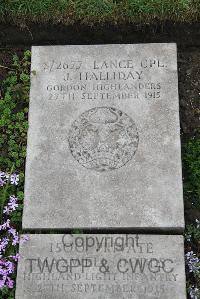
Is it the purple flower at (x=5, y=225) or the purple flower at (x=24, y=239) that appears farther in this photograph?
the purple flower at (x=5, y=225)

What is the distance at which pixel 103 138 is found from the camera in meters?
3.97

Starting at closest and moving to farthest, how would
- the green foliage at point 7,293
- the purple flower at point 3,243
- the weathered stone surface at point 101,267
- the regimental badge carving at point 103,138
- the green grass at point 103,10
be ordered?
the weathered stone surface at point 101,267 < the green foliage at point 7,293 < the purple flower at point 3,243 < the regimental badge carving at point 103,138 < the green grass at point 103,10

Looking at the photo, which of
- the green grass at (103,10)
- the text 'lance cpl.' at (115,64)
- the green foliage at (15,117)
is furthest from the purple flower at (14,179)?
the green grass at (103,10)

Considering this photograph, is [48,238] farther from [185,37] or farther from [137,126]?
[185,37]

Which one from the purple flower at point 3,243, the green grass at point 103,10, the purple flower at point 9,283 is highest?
the green grass at point 103,10

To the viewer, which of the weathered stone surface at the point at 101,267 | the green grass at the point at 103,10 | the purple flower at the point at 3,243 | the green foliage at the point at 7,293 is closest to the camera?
the weathered stone surface at the point at 101,267

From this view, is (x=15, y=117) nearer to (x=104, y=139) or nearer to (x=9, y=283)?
(x=104, y=139)

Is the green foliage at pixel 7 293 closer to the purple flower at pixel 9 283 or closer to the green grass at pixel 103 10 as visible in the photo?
the purple flower at pixel 9 283

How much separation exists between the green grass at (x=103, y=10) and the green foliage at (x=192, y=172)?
1205 mm

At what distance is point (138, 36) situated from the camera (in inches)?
185

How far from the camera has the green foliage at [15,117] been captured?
4.15 meters

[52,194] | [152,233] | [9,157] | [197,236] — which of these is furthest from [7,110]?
[197,236]

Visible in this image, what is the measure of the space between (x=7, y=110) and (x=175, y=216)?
1596 millimetres

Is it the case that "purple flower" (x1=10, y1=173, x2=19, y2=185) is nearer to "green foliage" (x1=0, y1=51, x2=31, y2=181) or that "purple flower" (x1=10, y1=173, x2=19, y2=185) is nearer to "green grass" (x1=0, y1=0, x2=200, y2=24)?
"green foliage" (x1=0, y1=51, x2=31, y2=181)
